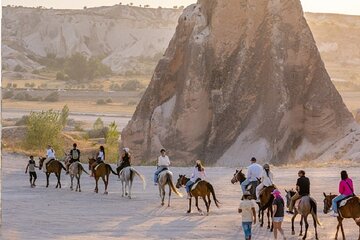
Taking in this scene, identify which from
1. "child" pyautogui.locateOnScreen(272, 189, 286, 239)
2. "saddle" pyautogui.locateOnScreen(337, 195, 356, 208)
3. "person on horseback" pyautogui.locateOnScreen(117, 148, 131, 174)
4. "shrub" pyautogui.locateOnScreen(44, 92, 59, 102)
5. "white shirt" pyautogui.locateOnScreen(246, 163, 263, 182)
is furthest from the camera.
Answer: "shrub" pyautogui.locateOnScreen(44, 92, 59, 102)

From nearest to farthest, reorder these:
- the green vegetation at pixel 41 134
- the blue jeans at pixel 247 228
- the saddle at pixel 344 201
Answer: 1. the blue jeans at pixel 247 228
2. the saddle at pixel 344 201
3. the green vegetation at pixel 41 134

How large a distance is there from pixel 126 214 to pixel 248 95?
19.4 meters

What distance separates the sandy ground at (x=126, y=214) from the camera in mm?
22094

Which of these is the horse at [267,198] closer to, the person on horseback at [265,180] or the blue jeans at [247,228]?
the person on horseback at [265,180]

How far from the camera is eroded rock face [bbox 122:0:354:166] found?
42.9 metres

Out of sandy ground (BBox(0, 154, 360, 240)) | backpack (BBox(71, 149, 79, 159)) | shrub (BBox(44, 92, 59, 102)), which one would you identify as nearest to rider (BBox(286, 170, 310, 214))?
sandy ground (BBox(0, 154, 360, 240))

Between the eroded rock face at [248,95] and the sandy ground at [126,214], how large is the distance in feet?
22.8

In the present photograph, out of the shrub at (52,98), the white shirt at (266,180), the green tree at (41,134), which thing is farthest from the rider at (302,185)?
the shrub at (52,98)

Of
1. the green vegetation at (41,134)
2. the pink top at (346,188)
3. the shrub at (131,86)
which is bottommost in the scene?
the pink top at (346,188)

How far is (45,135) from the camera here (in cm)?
5338

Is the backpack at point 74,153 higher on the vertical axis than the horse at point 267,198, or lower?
higher

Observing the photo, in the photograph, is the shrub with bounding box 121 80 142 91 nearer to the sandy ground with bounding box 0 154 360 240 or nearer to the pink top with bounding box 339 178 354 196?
the sandy ground with bounding box 0 154 360 240

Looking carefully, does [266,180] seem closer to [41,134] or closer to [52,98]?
[41,134]

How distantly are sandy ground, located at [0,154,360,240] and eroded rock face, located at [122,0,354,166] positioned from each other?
22.8 ft
